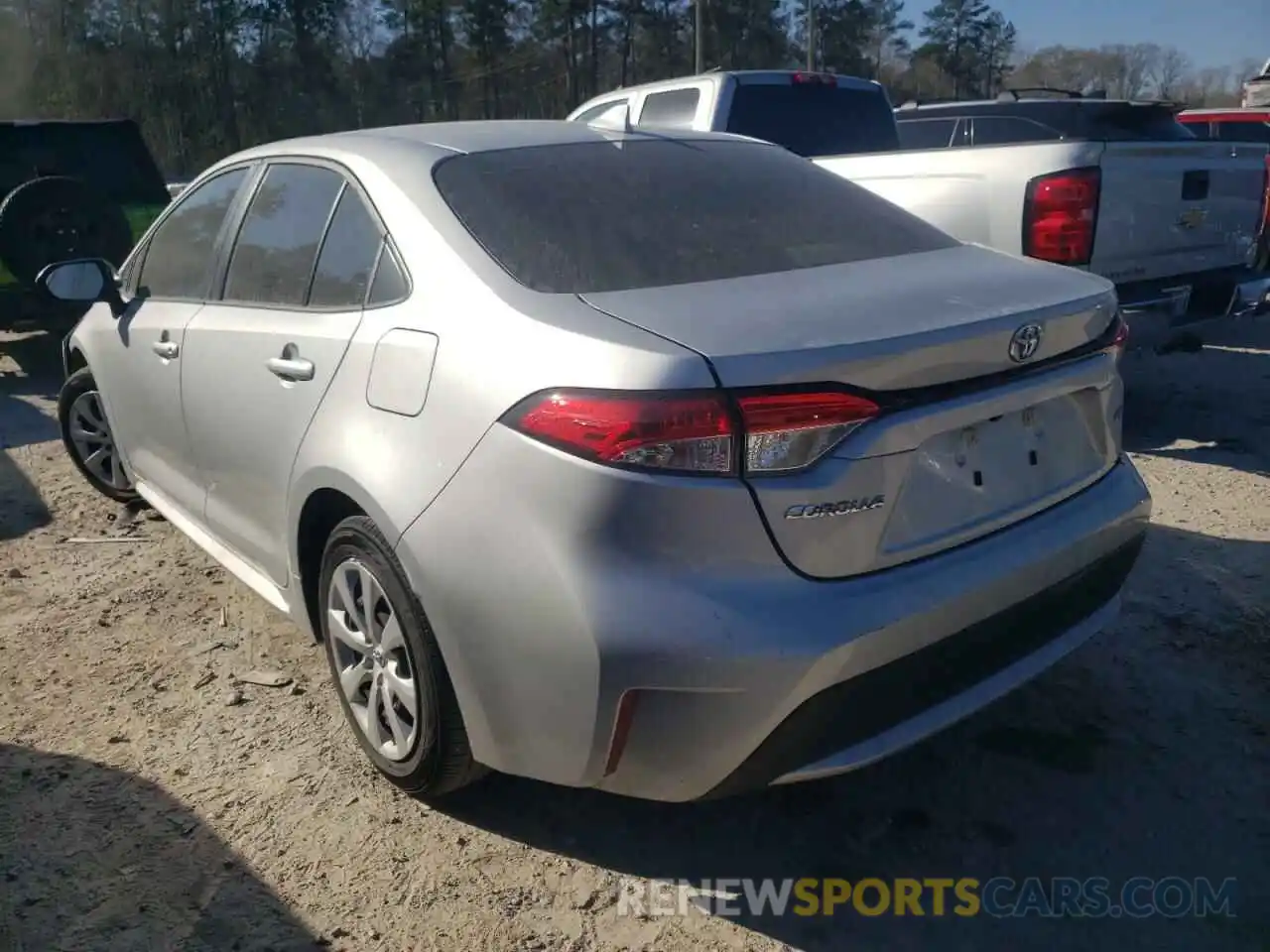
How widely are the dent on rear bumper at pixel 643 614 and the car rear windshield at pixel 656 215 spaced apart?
56 cm

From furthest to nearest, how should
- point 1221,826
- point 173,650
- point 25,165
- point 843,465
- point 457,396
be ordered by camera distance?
point 25,165 → point 173,650 → point 1221,826 → point 457,396 → point 843,465

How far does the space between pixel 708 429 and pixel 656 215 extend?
3.15ft

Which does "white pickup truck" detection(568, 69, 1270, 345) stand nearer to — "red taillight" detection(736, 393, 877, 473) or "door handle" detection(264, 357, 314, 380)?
"door handle" detection(264, 357, 314, 380)

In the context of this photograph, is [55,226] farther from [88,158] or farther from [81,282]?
[81,282]

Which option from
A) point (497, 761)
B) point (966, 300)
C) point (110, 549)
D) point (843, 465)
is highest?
point (966, 300)

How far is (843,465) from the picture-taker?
208 cm

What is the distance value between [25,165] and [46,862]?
728cm

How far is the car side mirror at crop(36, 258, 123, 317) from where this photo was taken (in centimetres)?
412

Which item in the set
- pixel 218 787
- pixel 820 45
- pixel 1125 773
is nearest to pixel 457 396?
pixel 218 787

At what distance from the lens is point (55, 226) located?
746 centimetres

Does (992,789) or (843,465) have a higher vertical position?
(843,465)

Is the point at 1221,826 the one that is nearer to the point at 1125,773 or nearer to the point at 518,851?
the point at 1125,773

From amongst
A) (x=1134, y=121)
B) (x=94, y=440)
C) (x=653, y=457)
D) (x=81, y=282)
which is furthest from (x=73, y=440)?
(x=1134, y=121)

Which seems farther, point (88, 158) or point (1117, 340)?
point (88, 158)
